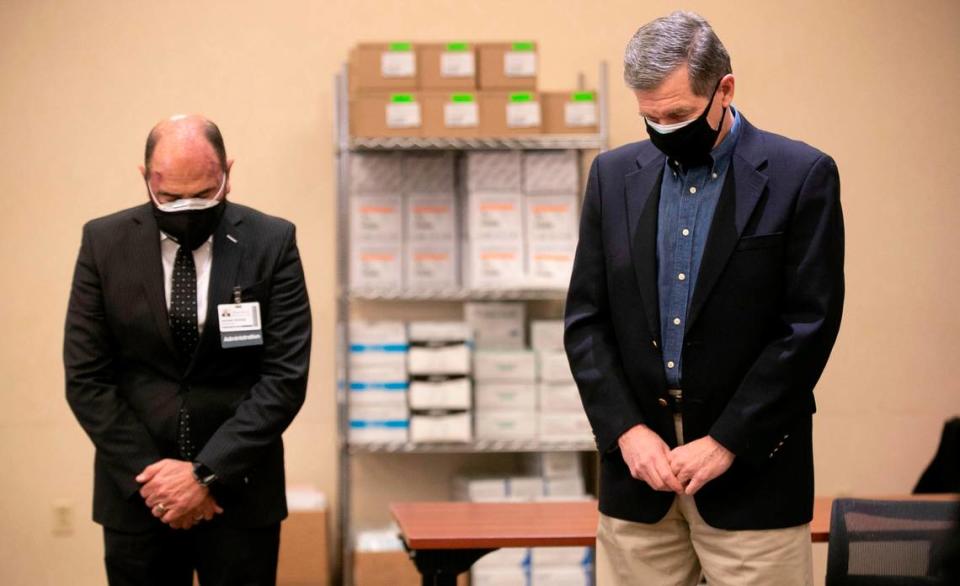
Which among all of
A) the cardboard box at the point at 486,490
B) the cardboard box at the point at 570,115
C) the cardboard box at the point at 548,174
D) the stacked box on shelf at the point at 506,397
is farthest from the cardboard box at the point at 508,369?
the cardboard box at the point at 570,115

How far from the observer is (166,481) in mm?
2342

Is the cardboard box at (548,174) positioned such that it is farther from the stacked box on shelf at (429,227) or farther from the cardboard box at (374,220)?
the cardboard box at (374,220)

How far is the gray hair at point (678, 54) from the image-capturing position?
6.15 ft

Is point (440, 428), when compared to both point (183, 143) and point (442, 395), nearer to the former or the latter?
point (442, 395)

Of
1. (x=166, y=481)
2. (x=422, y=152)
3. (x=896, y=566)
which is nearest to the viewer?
(x=896, y=566)

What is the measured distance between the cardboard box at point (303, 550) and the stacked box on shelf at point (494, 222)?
1024 millimetres

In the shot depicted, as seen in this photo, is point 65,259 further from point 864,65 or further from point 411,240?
point 864,65

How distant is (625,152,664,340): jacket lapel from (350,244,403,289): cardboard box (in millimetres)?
2300

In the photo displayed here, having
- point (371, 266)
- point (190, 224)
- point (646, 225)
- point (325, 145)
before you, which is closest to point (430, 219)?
point (371, 266)

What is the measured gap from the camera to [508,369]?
4.17 m

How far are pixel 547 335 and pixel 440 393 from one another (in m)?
0.48

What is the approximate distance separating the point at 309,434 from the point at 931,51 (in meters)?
2.95

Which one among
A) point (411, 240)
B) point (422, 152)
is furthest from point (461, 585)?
point (422, 152)

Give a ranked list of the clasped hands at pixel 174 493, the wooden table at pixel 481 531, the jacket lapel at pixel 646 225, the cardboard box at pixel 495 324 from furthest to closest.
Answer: the cardboard box at pixel 495 324 → the wooden table at pixel 481 531 → the clasped hands at pixel 174 493 → the jacket lapel at pixel 646 225
